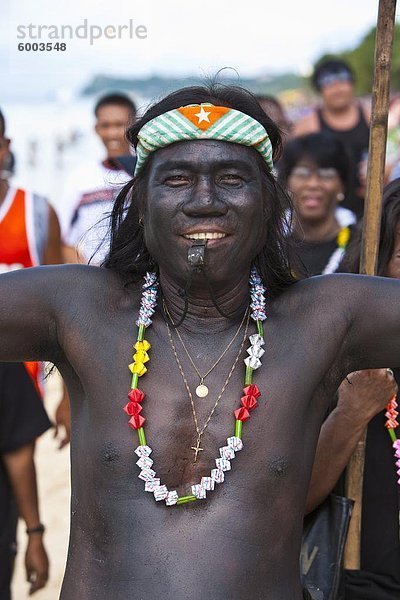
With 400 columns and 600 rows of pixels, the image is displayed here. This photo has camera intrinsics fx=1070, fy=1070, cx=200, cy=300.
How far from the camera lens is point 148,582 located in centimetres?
249

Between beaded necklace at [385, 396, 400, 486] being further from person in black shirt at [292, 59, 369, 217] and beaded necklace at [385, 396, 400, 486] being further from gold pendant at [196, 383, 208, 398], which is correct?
person in black shirt at [292, 59, 369, 217]

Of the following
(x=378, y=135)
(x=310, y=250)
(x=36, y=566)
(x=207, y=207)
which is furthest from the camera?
(x=310, y=250)

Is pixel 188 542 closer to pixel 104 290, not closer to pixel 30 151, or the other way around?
pixel 104 290

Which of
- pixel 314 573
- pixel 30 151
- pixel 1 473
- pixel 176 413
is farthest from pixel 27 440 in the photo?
pixel 30 151

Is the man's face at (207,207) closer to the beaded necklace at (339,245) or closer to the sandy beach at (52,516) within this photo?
the beaded necklace at (339,245)

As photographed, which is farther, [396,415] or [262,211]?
[396,415]

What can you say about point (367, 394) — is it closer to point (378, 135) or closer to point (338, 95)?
point (378, 135)

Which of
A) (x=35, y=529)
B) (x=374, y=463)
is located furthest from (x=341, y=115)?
(x=374, y=463)

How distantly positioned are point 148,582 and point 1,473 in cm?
222

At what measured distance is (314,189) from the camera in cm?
596

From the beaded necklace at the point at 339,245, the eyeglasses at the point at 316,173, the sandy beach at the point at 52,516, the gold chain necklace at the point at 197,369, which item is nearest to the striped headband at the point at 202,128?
the gold chain necklace at the point at 197,369

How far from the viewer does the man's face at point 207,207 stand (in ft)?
8.31

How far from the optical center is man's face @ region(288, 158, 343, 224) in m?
5.83

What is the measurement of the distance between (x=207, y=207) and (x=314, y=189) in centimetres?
353
